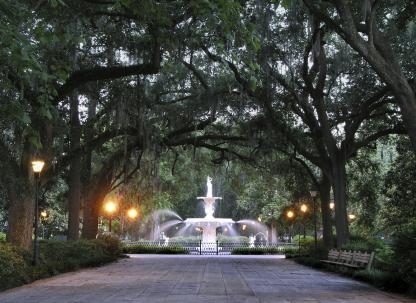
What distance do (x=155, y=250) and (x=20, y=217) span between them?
2094 centimetres

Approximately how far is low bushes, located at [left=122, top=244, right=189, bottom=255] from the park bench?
17980mm

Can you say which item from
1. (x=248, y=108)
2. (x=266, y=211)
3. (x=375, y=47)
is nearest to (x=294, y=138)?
(x=248, y=108)

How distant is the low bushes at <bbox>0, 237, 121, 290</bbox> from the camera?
13297mm

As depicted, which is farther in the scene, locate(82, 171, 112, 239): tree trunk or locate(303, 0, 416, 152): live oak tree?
locate(82, 171, 112, 239): tree trunk

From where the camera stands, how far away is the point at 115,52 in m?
17.5

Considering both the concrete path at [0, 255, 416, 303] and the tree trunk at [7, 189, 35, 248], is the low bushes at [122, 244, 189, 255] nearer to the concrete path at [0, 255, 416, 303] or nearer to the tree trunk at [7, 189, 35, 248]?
the tree trunk at [7, 189, 35, 248]

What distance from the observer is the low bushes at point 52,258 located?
1330 centimetres

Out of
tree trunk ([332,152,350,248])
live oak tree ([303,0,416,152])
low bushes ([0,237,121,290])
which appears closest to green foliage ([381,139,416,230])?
tree trunk ([332,152,350,248])

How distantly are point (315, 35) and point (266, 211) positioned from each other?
30301mm

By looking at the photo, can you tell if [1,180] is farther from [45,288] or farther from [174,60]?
[174,60]

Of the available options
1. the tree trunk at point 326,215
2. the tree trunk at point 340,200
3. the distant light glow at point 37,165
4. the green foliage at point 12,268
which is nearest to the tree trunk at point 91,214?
the tree trunk at point 326,215

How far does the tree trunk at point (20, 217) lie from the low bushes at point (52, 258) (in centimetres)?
76

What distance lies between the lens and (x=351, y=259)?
16688mm

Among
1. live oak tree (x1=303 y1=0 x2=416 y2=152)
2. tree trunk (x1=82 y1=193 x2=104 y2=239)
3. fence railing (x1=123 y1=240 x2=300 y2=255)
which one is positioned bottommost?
fence railing (x1=123 y1=240 x2=300 y2=255)
